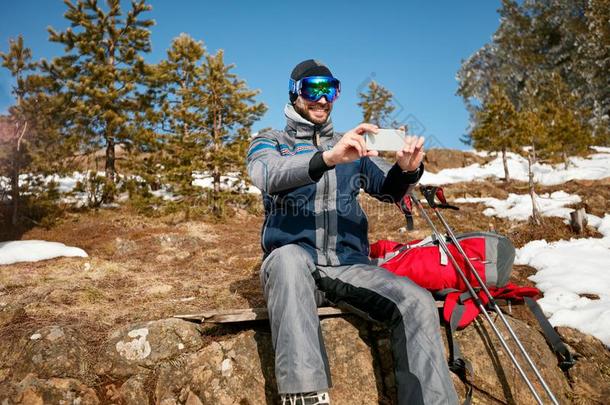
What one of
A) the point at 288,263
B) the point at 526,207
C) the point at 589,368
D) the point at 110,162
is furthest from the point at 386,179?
the point at 110,162

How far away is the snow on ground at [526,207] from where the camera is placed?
411 inches

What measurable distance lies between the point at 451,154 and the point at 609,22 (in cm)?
1830

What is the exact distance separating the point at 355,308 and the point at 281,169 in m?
1.32

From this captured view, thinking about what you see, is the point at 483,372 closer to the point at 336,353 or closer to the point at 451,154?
the point at 336,353

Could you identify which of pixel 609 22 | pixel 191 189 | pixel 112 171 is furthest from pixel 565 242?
pixel 609 22

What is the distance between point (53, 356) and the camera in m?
3.67

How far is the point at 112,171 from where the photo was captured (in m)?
18.9

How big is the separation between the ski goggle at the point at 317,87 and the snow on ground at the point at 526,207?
880 centimetres

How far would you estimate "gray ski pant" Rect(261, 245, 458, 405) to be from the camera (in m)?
2.44

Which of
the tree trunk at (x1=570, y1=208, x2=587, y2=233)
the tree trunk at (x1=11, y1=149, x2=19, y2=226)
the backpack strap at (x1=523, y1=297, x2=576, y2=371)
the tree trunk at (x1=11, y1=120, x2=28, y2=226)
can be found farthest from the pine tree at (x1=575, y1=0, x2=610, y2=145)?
the tree trunk at (x1=11, y1=149, x2=19, y2=226)

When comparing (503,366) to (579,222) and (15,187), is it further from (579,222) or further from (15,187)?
(15,187)

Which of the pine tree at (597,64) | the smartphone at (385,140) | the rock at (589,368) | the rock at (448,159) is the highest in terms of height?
the pine tree at (597,64)

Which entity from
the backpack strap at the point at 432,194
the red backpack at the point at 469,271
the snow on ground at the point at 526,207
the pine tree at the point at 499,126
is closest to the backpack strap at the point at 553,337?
the red backpack at the point at 469,271

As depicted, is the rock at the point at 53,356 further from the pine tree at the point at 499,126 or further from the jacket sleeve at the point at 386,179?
the pine tree at the point at 499,126
